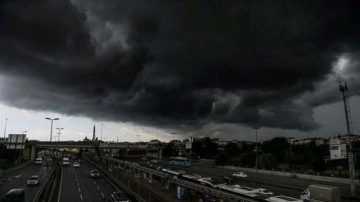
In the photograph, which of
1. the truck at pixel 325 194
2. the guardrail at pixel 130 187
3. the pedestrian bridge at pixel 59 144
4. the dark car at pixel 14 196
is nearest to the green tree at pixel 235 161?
the guardrail at pixel 130 187

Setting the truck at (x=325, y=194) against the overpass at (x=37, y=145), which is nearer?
the truck at (x=325, y=194)

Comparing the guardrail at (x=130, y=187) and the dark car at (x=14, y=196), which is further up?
the dark car at (x=14, y=196)

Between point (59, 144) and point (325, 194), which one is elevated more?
point (59, 144)

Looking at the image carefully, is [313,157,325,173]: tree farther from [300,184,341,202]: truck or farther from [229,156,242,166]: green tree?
[300,184,341,202]: truck

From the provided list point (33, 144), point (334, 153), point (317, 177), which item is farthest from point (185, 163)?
point (33, 144)

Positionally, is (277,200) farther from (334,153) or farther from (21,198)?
(334,153)

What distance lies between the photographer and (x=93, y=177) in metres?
88.5

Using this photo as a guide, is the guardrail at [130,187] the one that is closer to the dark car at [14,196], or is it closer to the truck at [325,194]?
the dark car at [14,196]

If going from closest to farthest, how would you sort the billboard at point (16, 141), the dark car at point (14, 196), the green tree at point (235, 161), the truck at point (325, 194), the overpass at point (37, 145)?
the truck at point (325, 194), the dark car at point (14, 196), the billboard at point (16, 141), the green tree at point (235, 161), the overpass at point (37, 145)

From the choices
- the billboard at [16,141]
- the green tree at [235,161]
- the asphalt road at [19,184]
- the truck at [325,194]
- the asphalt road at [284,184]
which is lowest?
the asphalt road at [19,184]

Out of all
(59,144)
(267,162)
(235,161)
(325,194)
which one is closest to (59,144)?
(59,144)

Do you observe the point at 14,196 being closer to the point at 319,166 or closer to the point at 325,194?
the point at 325,194

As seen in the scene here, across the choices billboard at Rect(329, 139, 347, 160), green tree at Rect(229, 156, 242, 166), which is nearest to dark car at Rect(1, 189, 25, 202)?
billboard at Rect(329, 139, 347, 160)

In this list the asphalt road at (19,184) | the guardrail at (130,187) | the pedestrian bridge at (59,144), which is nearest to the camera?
the guardrail at (130,187)
